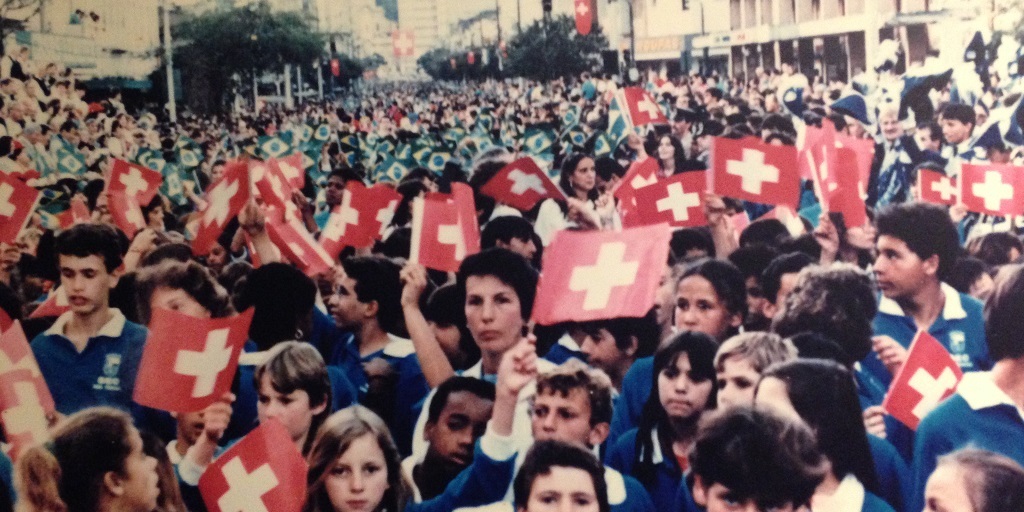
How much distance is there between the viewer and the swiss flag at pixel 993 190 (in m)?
2.59

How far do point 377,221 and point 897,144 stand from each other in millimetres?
1240

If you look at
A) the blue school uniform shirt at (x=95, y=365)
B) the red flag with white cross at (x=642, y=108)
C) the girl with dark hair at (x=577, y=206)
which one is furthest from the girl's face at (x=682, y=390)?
the blue school uniform shirt at (x=95, y=365)

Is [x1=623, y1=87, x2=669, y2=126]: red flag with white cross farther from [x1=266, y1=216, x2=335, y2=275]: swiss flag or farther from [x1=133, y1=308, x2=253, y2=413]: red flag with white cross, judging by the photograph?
[x1=133, y1=308, x2=253, y2=413]: red flag with white cross

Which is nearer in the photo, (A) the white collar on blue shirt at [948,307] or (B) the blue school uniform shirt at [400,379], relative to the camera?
(B) the blue school uniform shirt at [400,379]

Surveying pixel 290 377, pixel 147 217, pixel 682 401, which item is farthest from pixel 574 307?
pixel 147 217

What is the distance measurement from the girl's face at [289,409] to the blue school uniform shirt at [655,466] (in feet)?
2.07

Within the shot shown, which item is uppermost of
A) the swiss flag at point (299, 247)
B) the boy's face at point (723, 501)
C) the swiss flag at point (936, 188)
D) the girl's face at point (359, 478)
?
the swiss flag at point (936, 188)

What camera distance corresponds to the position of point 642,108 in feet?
8.50

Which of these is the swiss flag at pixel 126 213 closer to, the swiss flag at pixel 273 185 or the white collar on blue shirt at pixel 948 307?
the swiss flag at pixel 273 185

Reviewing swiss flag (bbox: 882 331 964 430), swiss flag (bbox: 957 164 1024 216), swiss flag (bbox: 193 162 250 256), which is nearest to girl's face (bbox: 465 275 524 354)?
swiss flag (bbox: 193 162 250 256)

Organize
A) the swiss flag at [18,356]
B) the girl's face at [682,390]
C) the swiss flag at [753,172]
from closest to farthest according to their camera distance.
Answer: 1. the girl's face at [682,390]
2. the swiss flag at [18,356]
3. the swiss flag at [753,172]

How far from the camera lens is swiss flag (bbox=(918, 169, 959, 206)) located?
2580 millimetres

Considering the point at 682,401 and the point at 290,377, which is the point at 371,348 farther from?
the point at 682,401

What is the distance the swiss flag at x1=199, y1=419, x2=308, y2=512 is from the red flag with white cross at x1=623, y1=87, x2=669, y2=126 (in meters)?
1.06
